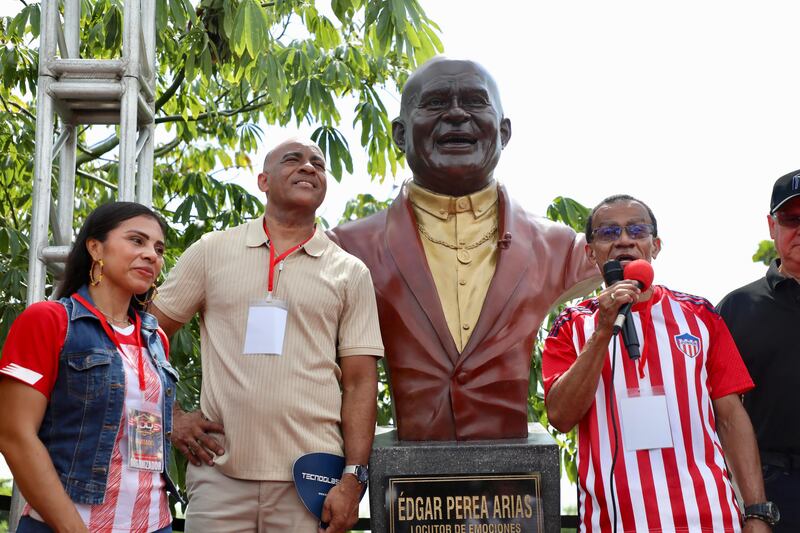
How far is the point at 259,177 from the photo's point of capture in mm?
3355

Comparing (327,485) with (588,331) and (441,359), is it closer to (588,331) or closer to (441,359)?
(441,359)

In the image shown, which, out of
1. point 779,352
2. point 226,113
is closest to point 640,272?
point 779,352

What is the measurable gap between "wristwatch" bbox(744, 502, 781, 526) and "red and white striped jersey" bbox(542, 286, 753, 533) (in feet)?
0.19

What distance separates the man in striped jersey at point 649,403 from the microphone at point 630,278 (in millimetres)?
32

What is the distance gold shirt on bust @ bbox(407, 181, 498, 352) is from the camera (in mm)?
3547

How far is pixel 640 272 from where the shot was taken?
2.66m

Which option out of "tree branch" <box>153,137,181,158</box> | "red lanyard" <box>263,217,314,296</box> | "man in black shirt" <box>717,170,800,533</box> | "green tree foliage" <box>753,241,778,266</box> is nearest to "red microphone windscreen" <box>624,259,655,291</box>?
"man in black shirt" <box>717,170,800,533</box>

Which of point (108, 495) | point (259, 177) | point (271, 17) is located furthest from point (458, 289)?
point (271, 17)

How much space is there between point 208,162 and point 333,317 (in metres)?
5.17

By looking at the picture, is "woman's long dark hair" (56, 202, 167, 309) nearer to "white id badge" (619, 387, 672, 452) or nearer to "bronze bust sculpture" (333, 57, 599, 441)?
"bronze bust sculpture" (333, 57, 599, 441)

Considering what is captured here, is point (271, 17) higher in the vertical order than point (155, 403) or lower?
higher

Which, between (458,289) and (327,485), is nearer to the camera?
(327,485)

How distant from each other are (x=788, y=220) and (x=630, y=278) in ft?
2.66

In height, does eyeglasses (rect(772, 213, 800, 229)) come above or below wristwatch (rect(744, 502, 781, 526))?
above
